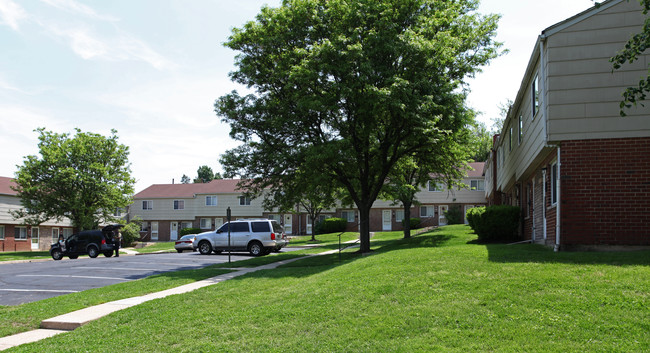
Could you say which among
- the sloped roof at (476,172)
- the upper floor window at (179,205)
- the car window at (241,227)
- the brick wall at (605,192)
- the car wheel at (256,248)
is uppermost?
the sloped roof at (476,172)

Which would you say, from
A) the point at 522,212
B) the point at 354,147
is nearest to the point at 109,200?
the point at 354,147

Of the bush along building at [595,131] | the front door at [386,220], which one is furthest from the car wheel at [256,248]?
the front door at [386,220]

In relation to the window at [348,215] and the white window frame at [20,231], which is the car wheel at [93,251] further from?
the window at [348,215]

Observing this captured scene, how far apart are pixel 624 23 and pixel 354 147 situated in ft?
34.6

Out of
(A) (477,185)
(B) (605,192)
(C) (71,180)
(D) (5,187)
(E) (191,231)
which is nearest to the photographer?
(B) (605,192)

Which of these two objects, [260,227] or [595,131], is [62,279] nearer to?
[260,227]

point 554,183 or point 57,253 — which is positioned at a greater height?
point 554,183

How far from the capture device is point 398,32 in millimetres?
19781

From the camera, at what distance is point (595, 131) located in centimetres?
1195

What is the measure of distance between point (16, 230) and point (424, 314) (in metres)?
47.3

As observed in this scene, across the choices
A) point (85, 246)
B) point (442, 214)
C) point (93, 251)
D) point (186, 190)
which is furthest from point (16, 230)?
point (442, 214)

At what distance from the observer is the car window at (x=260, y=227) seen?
26188mm

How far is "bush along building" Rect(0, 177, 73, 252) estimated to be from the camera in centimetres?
4247

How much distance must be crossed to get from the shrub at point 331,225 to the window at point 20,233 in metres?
27.3
